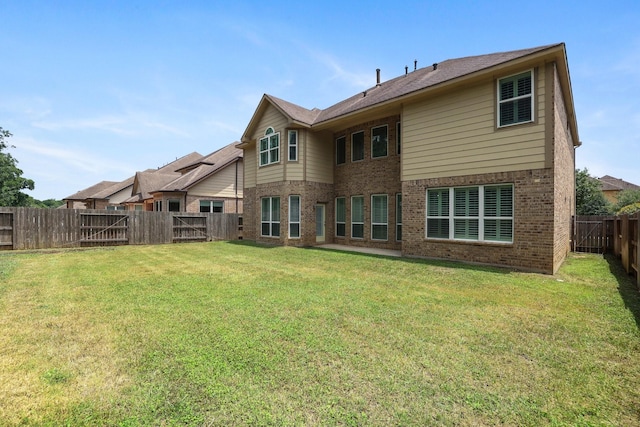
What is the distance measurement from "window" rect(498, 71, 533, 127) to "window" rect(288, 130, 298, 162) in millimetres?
9030

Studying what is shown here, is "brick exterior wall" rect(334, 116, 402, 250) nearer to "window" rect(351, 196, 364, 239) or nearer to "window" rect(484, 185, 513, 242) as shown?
"window" rect(351, 196, 364, 239)

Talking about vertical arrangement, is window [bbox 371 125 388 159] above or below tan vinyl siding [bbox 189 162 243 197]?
above

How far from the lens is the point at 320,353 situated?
339 centimetres

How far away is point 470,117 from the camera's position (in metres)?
9.41

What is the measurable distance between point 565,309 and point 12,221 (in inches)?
786

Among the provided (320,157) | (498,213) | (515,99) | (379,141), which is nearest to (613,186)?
(379,141)

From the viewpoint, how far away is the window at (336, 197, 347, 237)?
15062 mm

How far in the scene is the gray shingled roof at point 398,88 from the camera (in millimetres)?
10234

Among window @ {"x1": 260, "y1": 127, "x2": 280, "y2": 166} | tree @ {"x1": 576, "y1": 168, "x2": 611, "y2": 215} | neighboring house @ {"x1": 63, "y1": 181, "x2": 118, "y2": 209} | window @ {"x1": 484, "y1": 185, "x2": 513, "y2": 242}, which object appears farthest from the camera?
neighboring house @ {"x1": 63, "y1": 181, "x2": 118, "y2": 209}

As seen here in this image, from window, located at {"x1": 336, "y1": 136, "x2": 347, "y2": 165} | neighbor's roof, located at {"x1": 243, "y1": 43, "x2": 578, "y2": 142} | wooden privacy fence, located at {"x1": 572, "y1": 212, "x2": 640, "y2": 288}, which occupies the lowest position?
wooden privacy fence, located at {"x1": 572, "y1": 212, "x2": 640, "y2": 288}

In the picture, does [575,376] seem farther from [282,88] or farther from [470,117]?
[282,88]

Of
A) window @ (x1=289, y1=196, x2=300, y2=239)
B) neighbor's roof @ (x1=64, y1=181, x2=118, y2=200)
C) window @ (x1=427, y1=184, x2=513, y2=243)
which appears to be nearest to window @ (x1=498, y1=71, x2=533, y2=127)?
window @ (x1=427, y1=184, x2=513, y2=243)

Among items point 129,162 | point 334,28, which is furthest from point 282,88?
point 129,162

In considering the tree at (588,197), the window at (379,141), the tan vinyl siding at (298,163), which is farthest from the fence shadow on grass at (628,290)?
the tree at (588,197)
